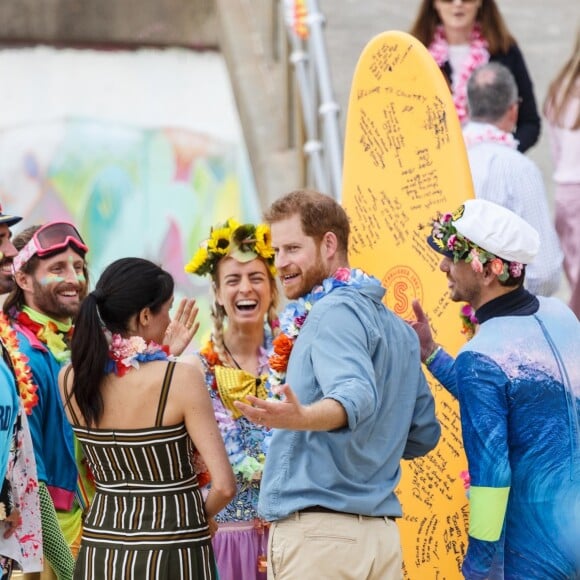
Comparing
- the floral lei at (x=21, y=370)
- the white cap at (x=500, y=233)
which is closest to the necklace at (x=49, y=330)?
the floral lei at (x=21, y=370)

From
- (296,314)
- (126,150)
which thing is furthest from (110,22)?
(296,314)

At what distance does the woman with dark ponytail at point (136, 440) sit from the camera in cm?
425

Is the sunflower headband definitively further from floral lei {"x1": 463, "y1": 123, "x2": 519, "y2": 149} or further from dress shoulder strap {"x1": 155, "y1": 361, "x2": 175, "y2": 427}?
dress shoulder strap {"x1": 155, "y1": 361, "x2": 175, "y2": 427}

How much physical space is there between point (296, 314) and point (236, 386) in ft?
3.10

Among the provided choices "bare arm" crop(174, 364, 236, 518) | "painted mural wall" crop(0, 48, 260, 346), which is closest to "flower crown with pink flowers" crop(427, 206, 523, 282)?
"bare arm" crop(174, 364, 236, 518)

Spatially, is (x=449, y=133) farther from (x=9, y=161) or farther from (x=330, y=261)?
(x=9, y=161)

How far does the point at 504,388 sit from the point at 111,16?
7504 mm

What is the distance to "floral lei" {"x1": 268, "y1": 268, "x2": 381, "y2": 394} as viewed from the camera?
14.1ft

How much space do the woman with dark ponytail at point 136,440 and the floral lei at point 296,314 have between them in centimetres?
31

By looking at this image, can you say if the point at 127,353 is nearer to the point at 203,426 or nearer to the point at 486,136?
the point at 203,426

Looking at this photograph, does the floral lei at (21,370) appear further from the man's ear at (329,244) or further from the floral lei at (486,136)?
the floral lei at (486,136)

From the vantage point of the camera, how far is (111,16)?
1094 centimetres

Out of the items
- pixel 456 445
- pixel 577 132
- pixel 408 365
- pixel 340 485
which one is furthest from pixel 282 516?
pixel 577 132

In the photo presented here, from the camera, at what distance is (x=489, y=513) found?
4.09m
